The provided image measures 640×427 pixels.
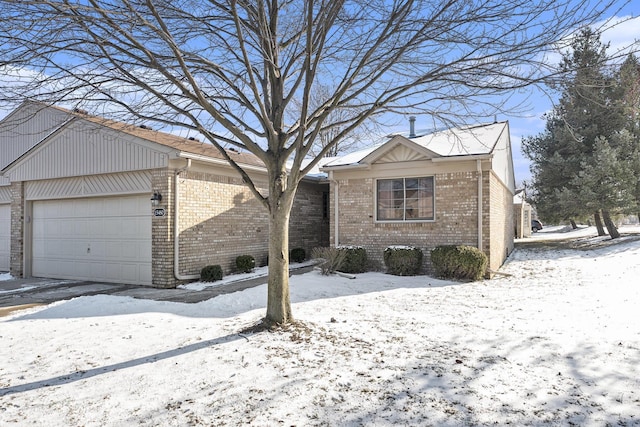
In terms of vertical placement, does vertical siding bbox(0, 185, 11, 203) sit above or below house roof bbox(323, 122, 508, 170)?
below

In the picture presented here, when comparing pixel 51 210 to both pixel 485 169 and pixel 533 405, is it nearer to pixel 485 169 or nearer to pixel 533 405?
pixel 485 169

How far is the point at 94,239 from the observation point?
11.7m

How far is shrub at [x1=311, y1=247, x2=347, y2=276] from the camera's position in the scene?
1105cm

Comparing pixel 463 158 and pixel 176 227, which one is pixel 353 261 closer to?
pixel 463 158

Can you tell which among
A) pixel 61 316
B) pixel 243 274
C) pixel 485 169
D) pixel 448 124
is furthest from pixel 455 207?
pixel 61 316

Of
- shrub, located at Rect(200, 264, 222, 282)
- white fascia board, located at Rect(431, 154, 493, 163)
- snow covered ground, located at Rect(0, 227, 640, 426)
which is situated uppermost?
white fascia board, located at Rect(431, 154, 493, 163)

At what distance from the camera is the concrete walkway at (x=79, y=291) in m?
8.48

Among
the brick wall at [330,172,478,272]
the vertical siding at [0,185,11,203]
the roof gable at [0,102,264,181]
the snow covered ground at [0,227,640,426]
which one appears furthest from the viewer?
the vertical siding at [0,185,11,203]

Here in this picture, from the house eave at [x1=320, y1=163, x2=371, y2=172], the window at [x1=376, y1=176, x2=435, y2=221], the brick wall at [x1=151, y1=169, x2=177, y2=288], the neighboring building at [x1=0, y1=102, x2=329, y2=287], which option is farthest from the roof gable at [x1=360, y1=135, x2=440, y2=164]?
the brick wall at [x1=151, y1=169, x2=177, y2=288]

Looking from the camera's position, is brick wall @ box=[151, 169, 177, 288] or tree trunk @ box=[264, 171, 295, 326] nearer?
tree trunk @ box=[264, 171, 295, 326]

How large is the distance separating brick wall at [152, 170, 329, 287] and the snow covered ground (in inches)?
92.7

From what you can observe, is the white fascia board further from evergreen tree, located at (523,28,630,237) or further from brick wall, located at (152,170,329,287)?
evergreen tree, located at (523,28,630,237)

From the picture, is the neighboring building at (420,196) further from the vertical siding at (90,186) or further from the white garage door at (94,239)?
the white garage door at (94,239)

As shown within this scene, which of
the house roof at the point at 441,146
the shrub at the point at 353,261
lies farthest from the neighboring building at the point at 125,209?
the house roof at the point at 441,146
